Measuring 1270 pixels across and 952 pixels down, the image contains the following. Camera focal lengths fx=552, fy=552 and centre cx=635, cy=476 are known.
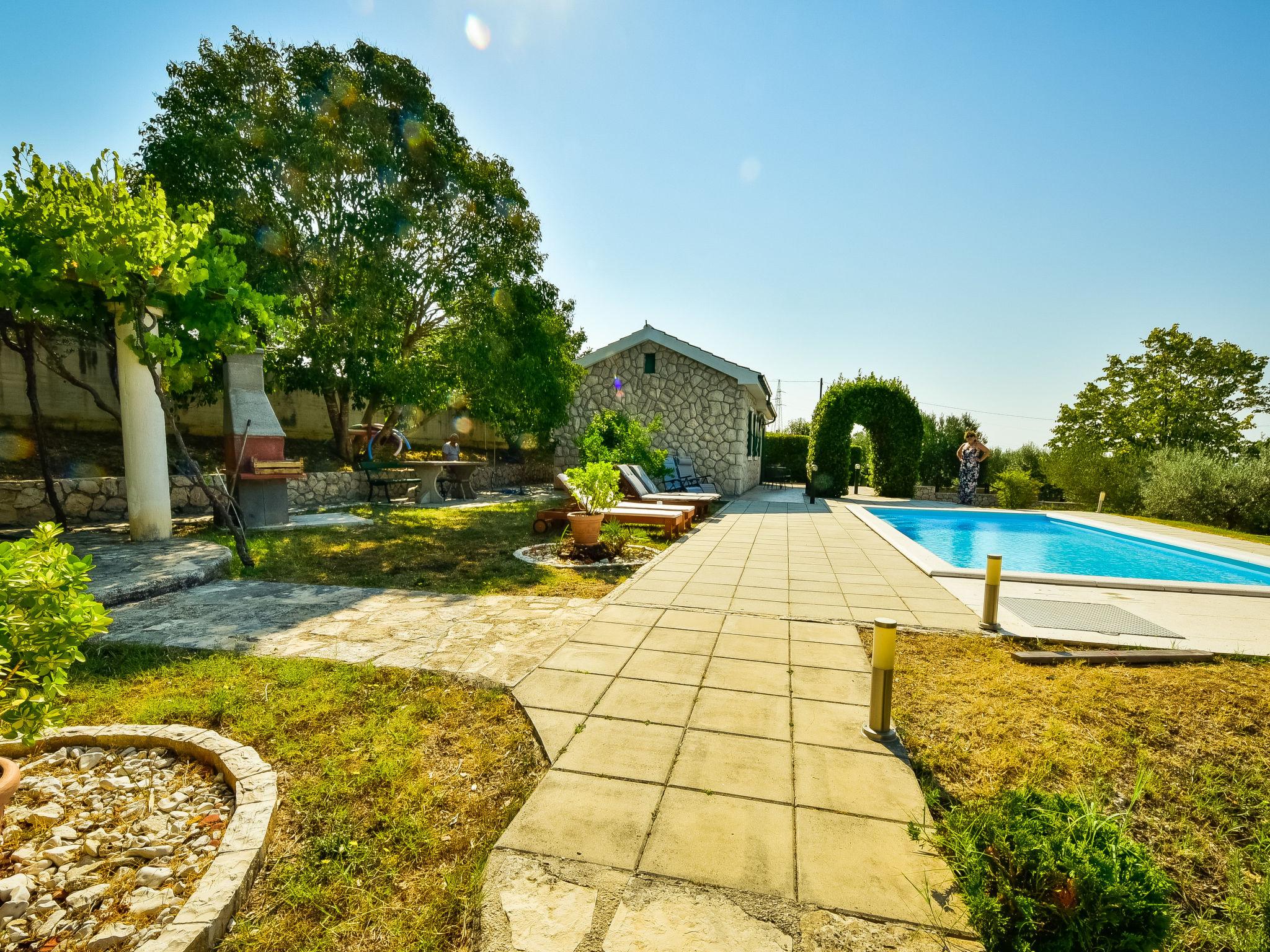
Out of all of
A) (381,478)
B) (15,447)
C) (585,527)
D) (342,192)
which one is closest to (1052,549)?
(585,527)

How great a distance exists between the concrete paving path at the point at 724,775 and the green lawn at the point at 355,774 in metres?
0.19

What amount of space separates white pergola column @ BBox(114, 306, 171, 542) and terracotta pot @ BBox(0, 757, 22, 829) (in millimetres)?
6754

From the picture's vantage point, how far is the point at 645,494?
37.1ft

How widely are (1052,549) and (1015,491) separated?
7.38 meters

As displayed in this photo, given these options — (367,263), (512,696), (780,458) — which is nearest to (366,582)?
(512,696)

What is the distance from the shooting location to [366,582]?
5988 millimetres

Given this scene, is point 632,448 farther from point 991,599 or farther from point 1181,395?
point 1181,395

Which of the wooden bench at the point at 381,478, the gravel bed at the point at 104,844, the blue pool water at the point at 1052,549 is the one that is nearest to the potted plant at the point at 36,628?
the gravel bed at the point at 104,844

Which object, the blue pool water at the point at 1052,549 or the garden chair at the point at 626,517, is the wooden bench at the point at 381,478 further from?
the blue pool water at the point at 1052,549

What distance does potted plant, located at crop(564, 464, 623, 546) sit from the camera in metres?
7.52

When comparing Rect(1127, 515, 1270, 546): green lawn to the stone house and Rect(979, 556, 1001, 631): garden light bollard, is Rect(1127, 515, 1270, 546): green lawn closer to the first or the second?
Rect(979, 556, 1001, 631): garden light bollard

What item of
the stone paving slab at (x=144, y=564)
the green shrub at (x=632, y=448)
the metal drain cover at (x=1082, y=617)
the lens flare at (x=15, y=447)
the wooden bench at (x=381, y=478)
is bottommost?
the stone paving slab at (x=144, y=564)

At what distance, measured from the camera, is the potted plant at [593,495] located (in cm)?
752

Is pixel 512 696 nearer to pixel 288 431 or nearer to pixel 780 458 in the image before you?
pixel 288 431
